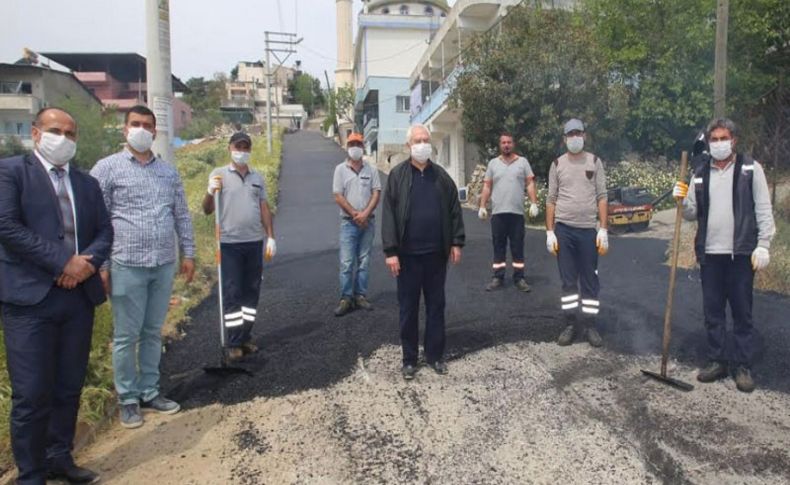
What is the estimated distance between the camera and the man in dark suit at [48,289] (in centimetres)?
293

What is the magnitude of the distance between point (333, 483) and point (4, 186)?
7.49 feet

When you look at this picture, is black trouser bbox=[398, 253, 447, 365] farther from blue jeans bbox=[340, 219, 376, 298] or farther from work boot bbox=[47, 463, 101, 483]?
work boot bbox=[47, 463, 101, 483]

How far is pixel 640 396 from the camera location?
404 centimetres

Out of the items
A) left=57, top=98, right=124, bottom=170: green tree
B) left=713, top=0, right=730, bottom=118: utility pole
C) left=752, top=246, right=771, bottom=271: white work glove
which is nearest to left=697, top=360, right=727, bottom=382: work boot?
left=752, top=246, right=771, bottom=271: white work glove

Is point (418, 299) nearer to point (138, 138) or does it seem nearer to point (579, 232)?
point (579, 232)

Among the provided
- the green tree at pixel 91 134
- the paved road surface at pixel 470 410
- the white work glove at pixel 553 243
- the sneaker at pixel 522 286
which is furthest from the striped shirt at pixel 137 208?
the green tree at pixel 91 134

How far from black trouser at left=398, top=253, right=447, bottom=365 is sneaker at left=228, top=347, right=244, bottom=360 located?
1458 mm

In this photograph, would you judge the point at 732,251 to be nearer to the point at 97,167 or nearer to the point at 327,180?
the point at 97,167

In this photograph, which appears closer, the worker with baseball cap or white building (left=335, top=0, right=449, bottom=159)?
the worker with baseball cap

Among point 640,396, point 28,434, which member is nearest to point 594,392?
point 640,396

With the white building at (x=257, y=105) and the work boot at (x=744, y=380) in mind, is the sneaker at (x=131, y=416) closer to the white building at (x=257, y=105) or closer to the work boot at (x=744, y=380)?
the work boot at (x=744, y=380)

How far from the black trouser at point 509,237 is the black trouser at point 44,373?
4.94 metres

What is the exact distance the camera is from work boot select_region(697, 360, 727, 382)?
426cm

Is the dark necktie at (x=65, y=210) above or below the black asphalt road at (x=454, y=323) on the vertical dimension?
above
